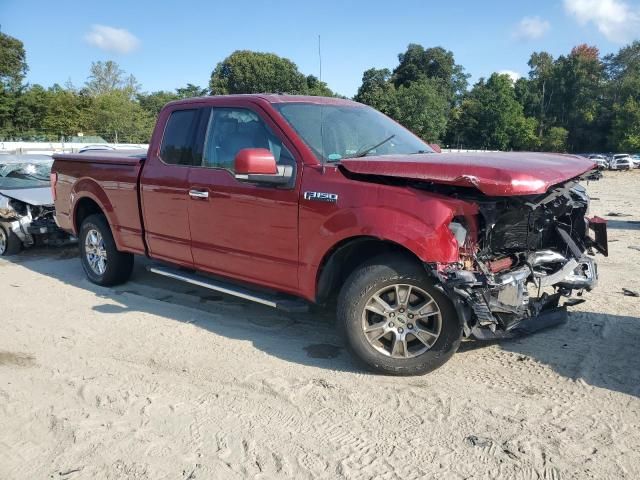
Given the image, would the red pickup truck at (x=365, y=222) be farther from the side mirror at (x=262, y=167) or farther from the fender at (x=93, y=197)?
the fender at (x=93, y=197)

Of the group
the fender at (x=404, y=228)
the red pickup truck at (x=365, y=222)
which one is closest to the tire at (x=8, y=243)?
the red pickup truck at (x=365, y=222)

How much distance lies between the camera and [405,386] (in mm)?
3809

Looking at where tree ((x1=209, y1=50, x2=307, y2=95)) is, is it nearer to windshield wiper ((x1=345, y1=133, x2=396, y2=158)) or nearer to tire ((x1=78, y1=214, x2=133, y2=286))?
tire ((x1=78, y1=214, x2=133, y2=286))

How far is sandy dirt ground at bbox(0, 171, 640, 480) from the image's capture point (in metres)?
2.95

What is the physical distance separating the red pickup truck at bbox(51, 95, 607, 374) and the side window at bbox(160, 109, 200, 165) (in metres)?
0.02

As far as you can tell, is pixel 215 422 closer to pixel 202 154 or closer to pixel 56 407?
pixel 56 407

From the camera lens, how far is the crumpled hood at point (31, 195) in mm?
8516

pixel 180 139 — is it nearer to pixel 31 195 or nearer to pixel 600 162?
pixel 31 195

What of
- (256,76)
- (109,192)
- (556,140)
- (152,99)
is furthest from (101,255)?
(152,99)

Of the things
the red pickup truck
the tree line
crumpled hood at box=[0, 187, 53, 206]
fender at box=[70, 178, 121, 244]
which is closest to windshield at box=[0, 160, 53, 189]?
crumpled hood at box=[0, 187, 53, 206]

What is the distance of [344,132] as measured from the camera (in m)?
4.65

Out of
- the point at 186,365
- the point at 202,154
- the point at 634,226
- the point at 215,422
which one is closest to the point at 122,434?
the point at 215,422

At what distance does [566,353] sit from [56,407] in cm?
378

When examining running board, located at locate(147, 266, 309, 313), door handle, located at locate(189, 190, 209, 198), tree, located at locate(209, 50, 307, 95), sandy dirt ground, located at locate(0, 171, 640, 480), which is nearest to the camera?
sandy dirt ground, located at locate(0, 171, 640, 480)
